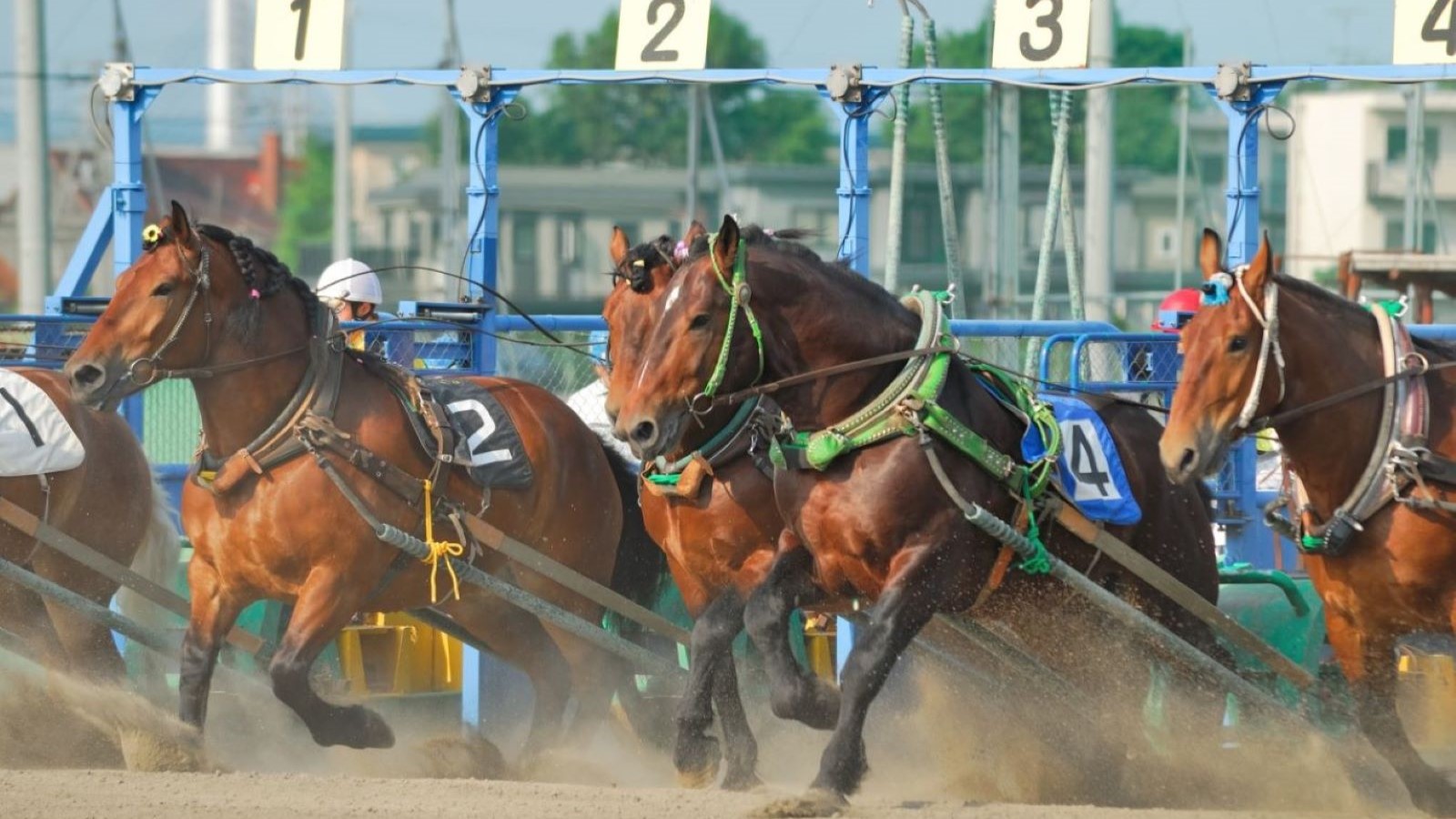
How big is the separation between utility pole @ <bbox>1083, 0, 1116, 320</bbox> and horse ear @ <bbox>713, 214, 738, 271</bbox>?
11.1 meters

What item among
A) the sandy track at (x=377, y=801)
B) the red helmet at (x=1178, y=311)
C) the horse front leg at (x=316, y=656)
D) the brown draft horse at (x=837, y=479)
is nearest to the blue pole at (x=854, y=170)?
the red helmet at (x=1178, y=311)

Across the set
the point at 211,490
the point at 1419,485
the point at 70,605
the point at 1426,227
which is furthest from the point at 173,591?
the point at 1426,227

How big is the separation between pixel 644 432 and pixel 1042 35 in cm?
349

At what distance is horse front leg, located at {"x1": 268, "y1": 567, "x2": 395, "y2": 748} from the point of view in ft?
25.3

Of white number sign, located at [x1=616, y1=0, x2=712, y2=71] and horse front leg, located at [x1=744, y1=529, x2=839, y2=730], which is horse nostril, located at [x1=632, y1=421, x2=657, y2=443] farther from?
white number sign, located at [x1=616, y1=0, x2=712, y2=71]

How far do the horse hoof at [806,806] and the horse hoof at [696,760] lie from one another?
3.18 ft

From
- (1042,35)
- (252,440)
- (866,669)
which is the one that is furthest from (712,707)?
(1042,35)

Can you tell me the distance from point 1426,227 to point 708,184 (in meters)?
19.9

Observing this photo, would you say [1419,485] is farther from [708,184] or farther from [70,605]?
[708,184]

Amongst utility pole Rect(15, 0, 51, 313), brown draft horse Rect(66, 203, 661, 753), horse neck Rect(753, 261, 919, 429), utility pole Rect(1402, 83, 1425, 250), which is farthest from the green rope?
utility pole Rect(15, 0, 51, 313)

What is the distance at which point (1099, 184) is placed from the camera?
1870cm

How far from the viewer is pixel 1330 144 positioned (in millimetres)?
57219

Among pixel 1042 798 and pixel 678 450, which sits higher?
pixel 678 450

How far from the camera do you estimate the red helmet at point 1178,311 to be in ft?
29.0
